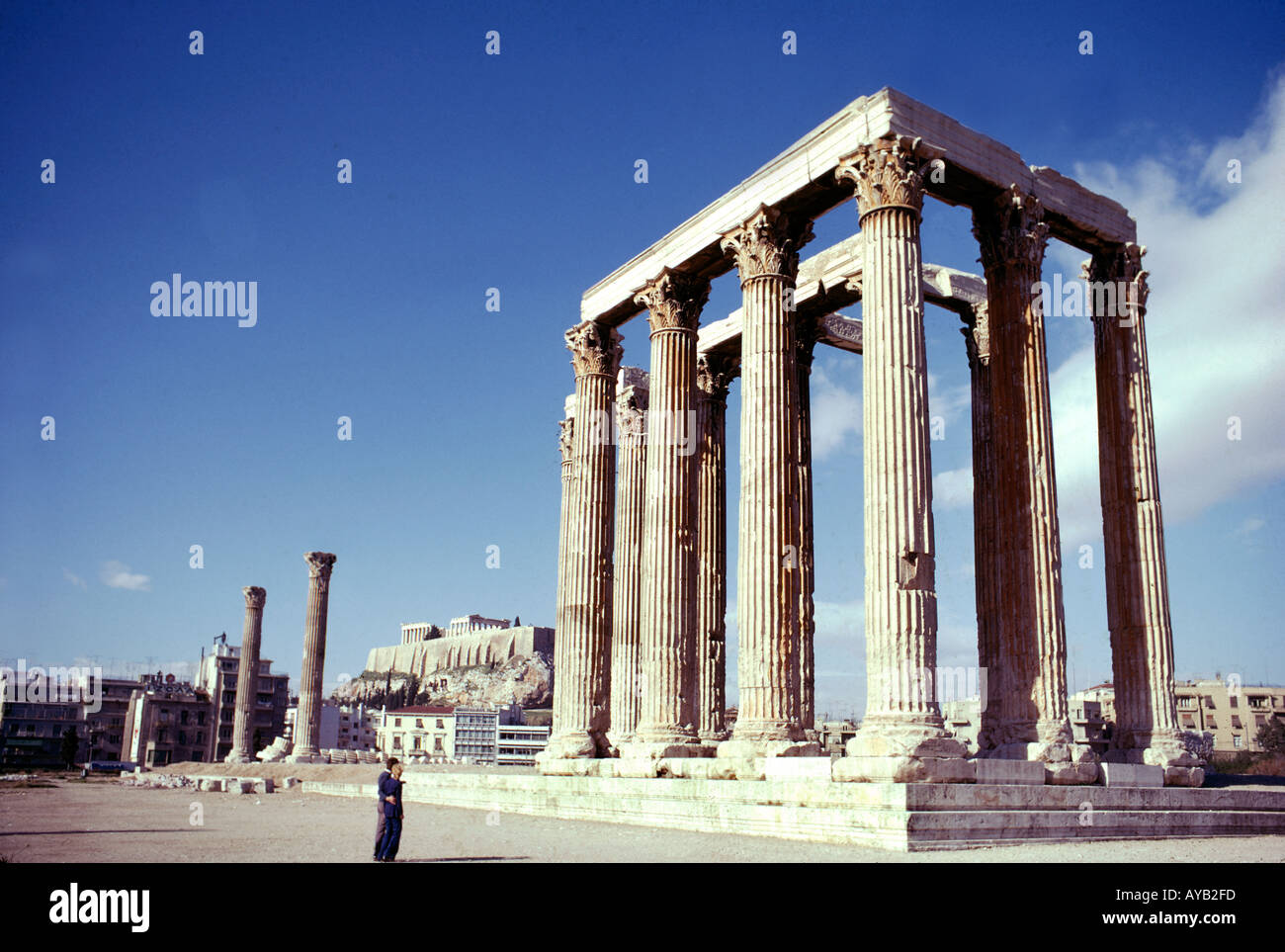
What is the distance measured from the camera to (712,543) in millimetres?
31188

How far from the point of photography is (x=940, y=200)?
79.2 feet

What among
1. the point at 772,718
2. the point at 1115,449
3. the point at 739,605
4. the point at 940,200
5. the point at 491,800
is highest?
the point at 940,200

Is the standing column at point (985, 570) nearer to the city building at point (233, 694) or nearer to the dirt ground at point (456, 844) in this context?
the dirt ground at point (456, 844)

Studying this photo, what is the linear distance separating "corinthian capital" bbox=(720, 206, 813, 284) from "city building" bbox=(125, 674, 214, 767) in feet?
331

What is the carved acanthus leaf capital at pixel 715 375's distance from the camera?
1302 inches

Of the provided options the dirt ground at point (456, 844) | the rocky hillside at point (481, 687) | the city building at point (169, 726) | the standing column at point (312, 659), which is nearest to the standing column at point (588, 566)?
the dirt ground at point (456, 844)

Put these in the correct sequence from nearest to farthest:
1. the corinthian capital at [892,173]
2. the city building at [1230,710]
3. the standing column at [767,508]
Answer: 1. the corinthian capital at [892,173]
2. the standing column at [767,508]
3. the city building at [1230,710]

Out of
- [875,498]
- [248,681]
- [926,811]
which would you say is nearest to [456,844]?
[926,811]

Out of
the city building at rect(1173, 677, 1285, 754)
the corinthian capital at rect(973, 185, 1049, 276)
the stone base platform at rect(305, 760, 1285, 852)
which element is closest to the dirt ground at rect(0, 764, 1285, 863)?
the stone base platform at rect(305, 760, 1285, 852)

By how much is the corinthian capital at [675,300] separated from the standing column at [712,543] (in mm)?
4461
